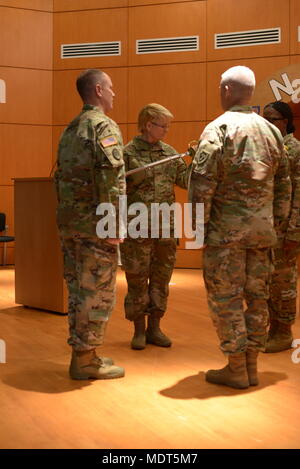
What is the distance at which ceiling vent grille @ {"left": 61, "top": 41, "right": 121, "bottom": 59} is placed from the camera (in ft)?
26.1

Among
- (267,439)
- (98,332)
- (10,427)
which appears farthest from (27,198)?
(267,439)

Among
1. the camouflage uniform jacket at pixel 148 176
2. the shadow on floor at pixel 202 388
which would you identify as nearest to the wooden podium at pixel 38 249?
the camouflage uniform jacket at pixel 148 176

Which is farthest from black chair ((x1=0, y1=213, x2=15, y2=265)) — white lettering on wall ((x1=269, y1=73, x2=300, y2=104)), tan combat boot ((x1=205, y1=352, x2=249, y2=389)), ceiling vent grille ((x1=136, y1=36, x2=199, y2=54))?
tan combat boot ((x1=205, y1=352, x2=249, y2=389))

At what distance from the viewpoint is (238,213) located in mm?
2596

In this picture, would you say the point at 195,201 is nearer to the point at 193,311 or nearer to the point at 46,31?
the point at 193,311

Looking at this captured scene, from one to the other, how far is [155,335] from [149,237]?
64 centimetres

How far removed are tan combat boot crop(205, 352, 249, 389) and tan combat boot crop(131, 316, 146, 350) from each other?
0.81 metres

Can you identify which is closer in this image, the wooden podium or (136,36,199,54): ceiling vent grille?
the wooden podium

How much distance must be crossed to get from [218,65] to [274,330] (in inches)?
189

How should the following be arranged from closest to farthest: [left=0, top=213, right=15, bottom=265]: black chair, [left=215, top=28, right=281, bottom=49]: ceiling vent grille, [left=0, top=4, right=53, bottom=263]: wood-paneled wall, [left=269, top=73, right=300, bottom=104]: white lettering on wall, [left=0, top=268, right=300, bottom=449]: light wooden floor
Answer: [left=0, top=268, right=300, bottom=449]: light wooden floor → [left=269, top=73, right=300, bottom=104]: white lettering on wall → [left=215, top=28, right=281, bottom=49]: ceiling vent grille → [left=0, top=213, right=15, bottom=265]: black chair → [left=0, top=4, right=53, bottom=263]: wood-paneled wall

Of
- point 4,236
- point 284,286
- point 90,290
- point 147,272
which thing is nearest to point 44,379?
point 90,290

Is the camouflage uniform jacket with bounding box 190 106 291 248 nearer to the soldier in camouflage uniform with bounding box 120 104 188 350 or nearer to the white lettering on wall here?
the soldier in camouflage uniform with bounding box 120 104 188 350

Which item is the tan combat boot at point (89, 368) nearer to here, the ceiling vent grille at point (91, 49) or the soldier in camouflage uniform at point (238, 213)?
the soldier in camouflage uniform at point (238, 213)

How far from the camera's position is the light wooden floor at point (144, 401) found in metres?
2.13
